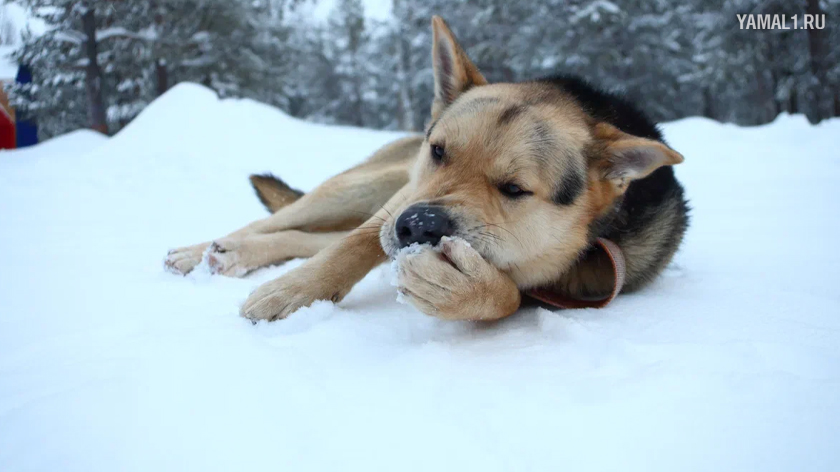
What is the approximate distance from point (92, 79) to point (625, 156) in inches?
599

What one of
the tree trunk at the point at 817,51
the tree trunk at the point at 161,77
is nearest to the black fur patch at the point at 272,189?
the tree trunk at the point at 161,77

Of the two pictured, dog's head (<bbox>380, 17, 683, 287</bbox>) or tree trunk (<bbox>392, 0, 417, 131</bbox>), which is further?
tree trunk (<bbox>392, 0, 417, 131</bbox>)

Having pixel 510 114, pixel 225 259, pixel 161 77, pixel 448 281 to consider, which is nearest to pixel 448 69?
pixel 510 114

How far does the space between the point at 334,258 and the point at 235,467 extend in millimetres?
1310

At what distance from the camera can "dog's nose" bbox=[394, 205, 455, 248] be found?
78.2 inches

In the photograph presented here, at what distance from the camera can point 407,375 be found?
1619 mm

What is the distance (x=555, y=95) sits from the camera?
9.16 ft

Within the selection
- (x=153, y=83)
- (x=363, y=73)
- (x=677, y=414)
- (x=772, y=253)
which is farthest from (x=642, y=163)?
(x=363, y=73)

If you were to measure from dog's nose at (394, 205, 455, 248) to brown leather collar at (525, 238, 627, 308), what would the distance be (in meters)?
0.69

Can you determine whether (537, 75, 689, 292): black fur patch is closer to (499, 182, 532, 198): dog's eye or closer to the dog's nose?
→ (499, 182, 532, 198): dog's eye

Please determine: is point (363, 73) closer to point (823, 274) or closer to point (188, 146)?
point (188, 146)

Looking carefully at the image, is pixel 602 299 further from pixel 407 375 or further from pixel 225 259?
pixel 225 259

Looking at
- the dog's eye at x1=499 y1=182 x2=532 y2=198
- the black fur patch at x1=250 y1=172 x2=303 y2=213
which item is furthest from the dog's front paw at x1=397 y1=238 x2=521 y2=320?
the black fur patch at x1=250 y1=172 x2=303 y2=213

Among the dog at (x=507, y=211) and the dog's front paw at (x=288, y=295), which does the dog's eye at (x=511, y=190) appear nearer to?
the dog at (x=507, y=211)
